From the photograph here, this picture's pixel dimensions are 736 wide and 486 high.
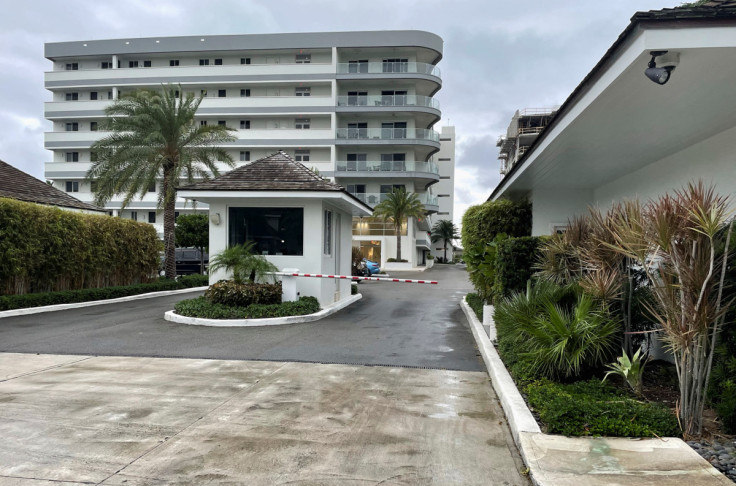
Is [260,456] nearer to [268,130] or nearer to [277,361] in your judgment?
[277,361]

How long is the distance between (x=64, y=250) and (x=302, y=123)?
3257 cm

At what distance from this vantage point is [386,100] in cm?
4291

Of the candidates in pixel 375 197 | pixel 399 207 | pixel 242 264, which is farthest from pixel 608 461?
pixel 375 197

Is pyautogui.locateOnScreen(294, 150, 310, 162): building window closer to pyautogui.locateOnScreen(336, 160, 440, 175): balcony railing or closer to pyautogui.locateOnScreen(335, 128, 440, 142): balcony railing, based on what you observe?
pyautogui.locateOnScreen(336, 160, 440, 175): balcony railing

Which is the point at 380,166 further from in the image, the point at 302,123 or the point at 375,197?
the point at 302,123

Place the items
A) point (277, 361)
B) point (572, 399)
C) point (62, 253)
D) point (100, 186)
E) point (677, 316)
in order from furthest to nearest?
1. point (100, 186)
2. point (62, 253)
3. point (277, 361)
4. point (572, 399)
5. point (677, 316)

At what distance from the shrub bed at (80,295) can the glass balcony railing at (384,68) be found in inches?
1123

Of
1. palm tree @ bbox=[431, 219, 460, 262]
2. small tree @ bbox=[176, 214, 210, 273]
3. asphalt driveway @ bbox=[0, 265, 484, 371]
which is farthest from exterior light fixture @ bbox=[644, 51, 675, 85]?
palm tree @ bbox=[431, 219, 460, 262]

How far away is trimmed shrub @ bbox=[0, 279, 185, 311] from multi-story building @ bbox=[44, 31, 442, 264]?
2620 cm

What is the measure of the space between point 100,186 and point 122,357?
15.1 metres

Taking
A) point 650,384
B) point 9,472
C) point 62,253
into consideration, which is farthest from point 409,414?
point 62,253

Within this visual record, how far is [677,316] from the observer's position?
14.2 feet

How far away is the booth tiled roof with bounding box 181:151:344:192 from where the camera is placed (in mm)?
12789

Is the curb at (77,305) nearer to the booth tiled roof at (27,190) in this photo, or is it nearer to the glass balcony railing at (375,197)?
the booth tiled roof at (27,190)
